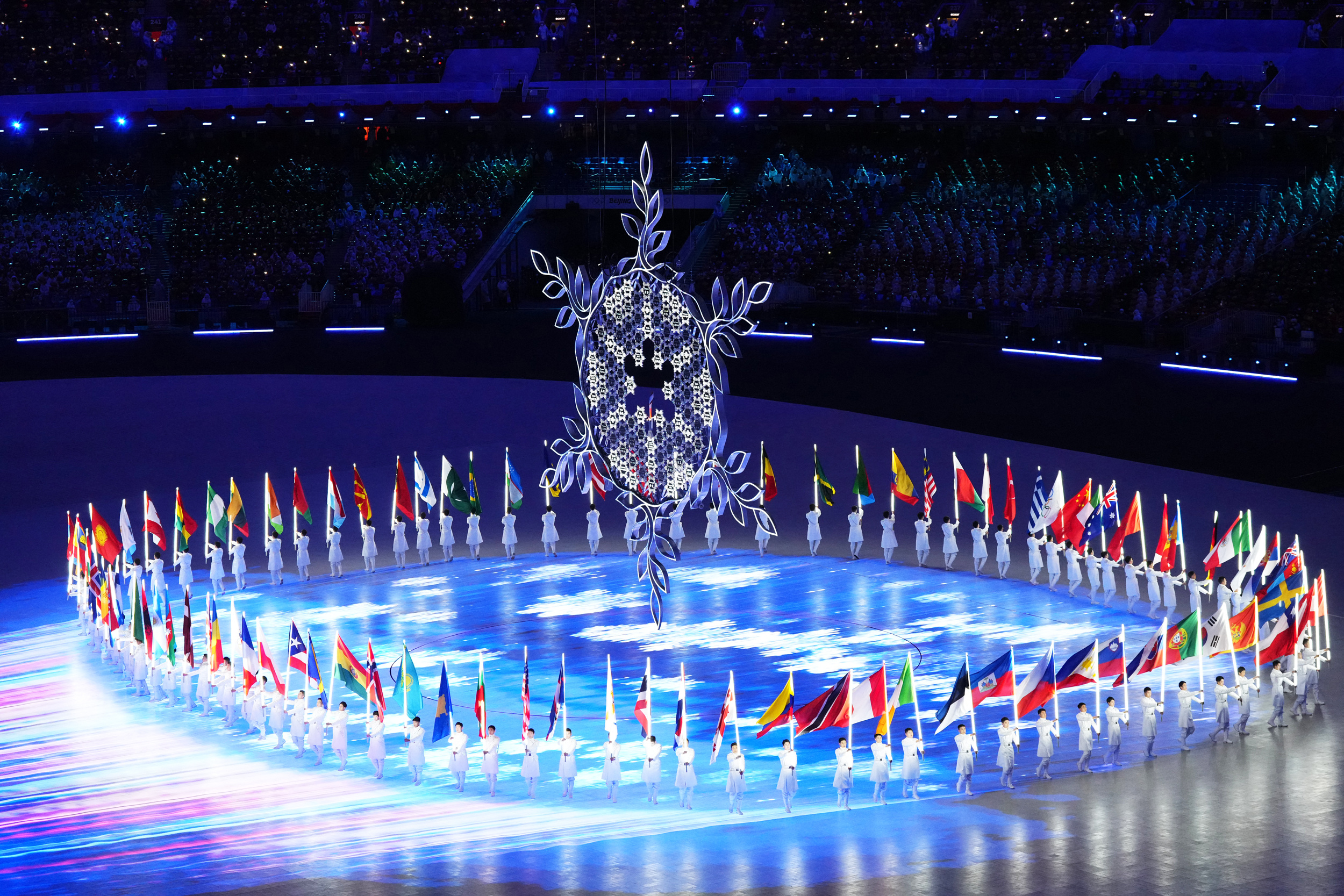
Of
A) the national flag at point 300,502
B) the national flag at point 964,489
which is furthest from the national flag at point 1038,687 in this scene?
the national flag at point 300,502

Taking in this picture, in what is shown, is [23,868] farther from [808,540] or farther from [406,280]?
[406,280]

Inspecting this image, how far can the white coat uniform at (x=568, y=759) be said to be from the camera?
58.4ft

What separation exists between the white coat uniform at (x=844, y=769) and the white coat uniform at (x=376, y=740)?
5.13m

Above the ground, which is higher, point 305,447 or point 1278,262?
point 1278,262

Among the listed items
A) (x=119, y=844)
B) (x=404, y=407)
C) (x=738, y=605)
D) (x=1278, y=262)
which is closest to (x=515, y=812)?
(x=119, y=844)

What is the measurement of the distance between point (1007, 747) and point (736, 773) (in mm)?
2977

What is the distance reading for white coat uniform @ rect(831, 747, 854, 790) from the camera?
682 inches

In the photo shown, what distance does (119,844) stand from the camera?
16.9 m

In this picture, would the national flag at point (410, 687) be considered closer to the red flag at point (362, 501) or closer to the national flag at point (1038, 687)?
the national flag at point (1038, 687)

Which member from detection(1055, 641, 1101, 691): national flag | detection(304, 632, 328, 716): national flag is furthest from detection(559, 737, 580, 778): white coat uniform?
detection(1055, 641, 1101, 691): national flag

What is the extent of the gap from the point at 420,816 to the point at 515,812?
1.00 m

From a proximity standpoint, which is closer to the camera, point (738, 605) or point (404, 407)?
point (738, 605)

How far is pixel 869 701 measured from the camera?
18328 millimetres

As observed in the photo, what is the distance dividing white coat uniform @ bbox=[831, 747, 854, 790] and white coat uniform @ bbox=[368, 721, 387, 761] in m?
5.13
